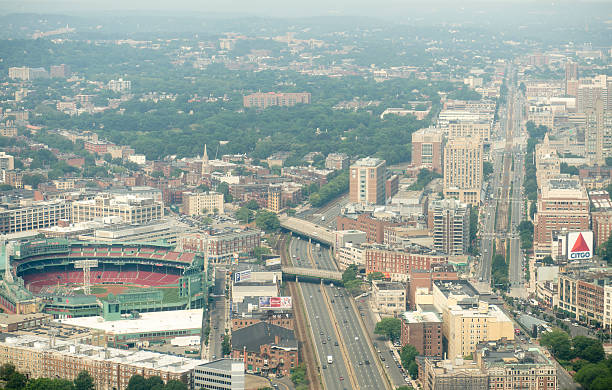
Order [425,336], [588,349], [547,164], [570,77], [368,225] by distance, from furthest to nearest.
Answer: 1. [570,77]
2. [547,164]
3. [368,225]
4. [425,336]
5. [588,349]

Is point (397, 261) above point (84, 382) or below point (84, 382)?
below

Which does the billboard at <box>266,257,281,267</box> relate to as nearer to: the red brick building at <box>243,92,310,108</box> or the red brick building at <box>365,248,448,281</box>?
the red brick building at <box>365,248,448,281</box>

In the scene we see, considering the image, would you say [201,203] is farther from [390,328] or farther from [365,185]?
[390,328]

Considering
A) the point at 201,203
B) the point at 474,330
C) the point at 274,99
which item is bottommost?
the point at 274,99

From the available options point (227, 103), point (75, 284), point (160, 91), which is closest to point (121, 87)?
point (160, 91)

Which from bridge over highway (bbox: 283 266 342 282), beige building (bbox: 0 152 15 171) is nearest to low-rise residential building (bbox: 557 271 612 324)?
bridge over highway (bbox: 283 266 342 282)

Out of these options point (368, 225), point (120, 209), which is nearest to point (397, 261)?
point (368, 225)

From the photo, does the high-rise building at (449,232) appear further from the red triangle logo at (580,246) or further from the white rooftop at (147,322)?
the white rooftop at (147,322)
